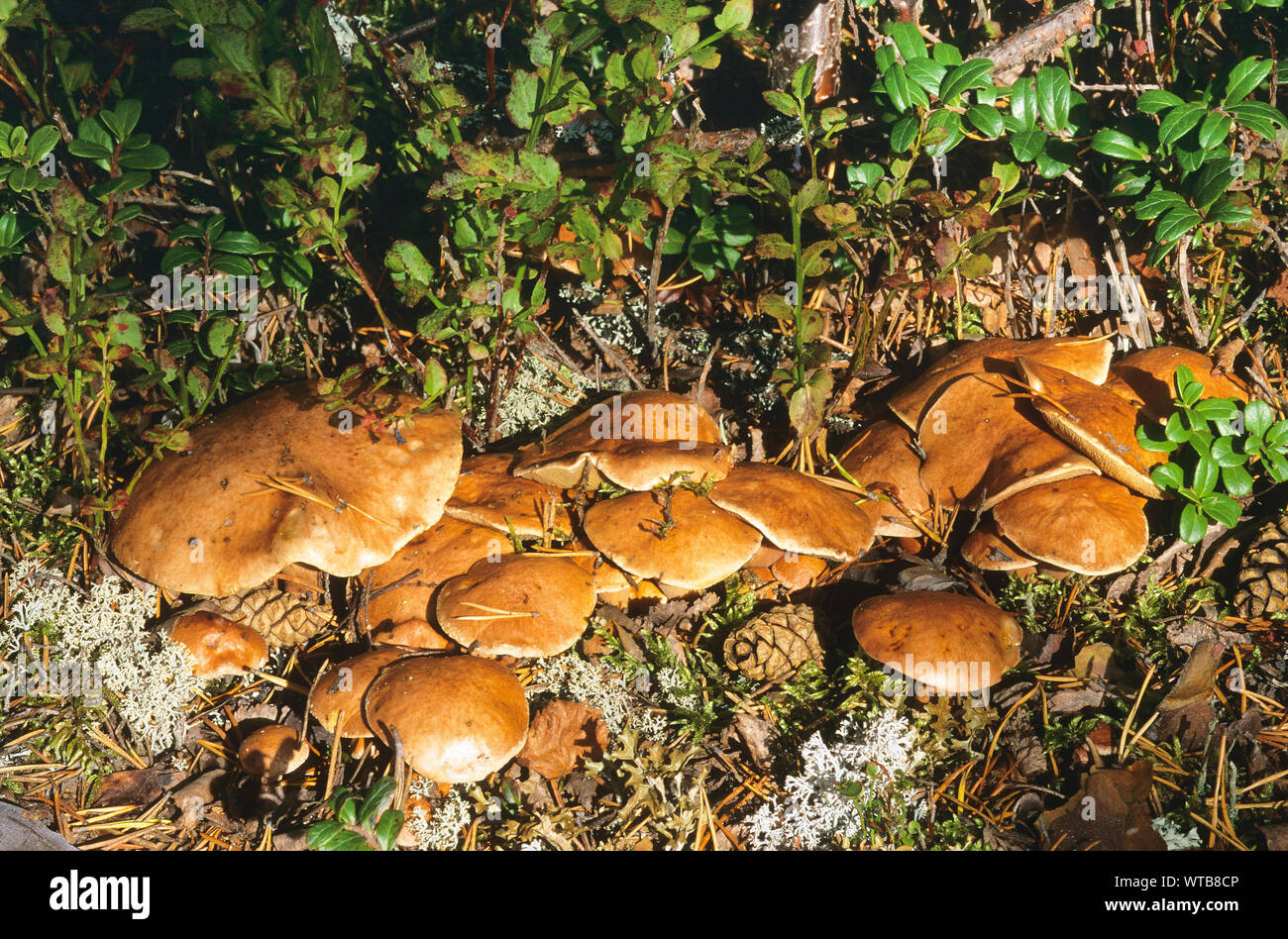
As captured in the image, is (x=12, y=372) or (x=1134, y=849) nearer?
(x=1134, y=849)

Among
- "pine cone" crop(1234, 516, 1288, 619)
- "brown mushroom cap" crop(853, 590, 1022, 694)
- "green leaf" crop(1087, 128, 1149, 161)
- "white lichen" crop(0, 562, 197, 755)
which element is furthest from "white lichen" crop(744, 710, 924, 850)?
"green leaf" crop(1087, 128, 1149, 161)

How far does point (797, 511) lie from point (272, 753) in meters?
2.18

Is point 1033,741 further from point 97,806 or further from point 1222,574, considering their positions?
point 97,806

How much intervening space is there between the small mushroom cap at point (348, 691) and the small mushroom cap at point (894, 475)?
2.09 m

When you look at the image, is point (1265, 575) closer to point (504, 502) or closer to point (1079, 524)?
point (1079, 524)

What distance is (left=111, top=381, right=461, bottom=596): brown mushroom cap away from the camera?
132 inches

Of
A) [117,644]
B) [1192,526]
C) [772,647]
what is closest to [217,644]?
[117,644]

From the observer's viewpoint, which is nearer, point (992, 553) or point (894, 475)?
point (992, 553)

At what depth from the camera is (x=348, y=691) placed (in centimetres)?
323

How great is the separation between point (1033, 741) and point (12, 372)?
4.84 metres

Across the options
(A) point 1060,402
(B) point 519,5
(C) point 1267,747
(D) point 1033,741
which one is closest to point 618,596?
(D) point 1033,741

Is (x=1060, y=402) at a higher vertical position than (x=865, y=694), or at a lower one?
higher

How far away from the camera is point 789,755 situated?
10.8ft

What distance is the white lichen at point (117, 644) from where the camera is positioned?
3428 mm
